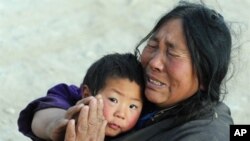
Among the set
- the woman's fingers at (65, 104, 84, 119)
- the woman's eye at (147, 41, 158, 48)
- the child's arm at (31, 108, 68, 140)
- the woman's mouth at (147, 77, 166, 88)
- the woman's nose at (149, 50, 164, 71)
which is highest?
the woman's eye at (147, 41, 158, 48)

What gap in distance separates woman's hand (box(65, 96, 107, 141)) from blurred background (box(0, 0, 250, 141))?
2702 millimetres

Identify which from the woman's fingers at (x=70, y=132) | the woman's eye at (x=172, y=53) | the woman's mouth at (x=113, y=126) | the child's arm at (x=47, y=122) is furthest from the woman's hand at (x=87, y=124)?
the woman's eye at (x=172, y=53)

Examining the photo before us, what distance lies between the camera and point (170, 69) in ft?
6.58

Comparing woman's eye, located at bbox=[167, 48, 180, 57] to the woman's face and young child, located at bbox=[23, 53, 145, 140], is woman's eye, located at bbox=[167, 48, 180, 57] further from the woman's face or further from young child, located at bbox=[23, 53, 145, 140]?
young child, located at bbox=[23, 53, 145, 140]

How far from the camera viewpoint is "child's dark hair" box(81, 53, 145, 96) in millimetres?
2172

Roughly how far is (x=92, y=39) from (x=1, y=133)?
1.97 meters

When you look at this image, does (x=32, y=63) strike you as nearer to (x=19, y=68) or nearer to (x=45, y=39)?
(x=19, y=68)

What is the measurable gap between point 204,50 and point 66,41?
4.18 m

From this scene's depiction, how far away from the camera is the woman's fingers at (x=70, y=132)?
1.81 metres

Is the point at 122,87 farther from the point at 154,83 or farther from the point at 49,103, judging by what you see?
the point at 49,103

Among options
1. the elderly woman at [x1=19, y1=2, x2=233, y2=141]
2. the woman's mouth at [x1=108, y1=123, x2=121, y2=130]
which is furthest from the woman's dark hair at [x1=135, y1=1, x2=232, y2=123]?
the woman's mouth at [x1=108, y1=123, x2=121, y2=130]

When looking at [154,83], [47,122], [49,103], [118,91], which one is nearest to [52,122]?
[47,122]

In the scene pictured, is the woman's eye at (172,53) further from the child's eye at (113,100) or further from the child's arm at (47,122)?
the child's arm at (47,122)

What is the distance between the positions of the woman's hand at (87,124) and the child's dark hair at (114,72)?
1.05 feet
